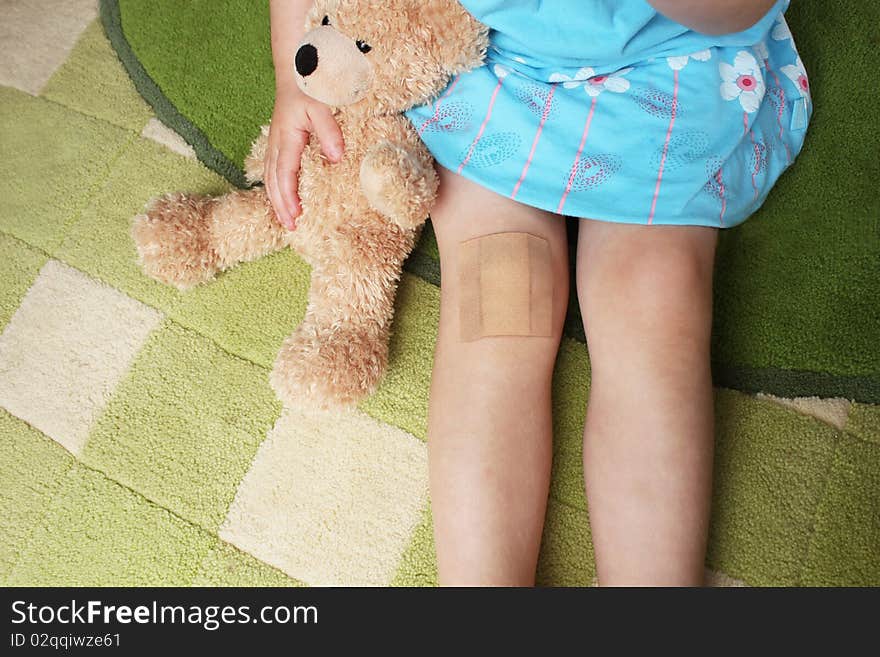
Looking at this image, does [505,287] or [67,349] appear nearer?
[505,287]

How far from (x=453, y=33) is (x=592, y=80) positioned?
0.48 feet

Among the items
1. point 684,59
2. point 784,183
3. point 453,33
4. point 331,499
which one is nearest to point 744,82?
point 684,59

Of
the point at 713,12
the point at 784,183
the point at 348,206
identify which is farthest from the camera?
the point at 784,183

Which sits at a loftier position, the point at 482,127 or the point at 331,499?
the point at 482,127

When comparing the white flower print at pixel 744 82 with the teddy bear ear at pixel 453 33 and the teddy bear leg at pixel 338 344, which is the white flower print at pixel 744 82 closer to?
the teddy bear ear at pixel 453 33

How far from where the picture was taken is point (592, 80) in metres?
A: 0.71

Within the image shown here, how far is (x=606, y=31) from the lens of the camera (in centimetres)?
68

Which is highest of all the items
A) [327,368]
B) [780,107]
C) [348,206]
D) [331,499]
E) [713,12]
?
[713,12]

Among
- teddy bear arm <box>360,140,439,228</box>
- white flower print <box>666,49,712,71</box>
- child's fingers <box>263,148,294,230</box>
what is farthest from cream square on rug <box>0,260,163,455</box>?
white flower print <box>666,49,712,71</box>

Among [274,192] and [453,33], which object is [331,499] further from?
[453,33]

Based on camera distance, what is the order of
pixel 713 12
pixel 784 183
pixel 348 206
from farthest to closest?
pixel 784 183 < pixel 348 206 < pixel 713 12
